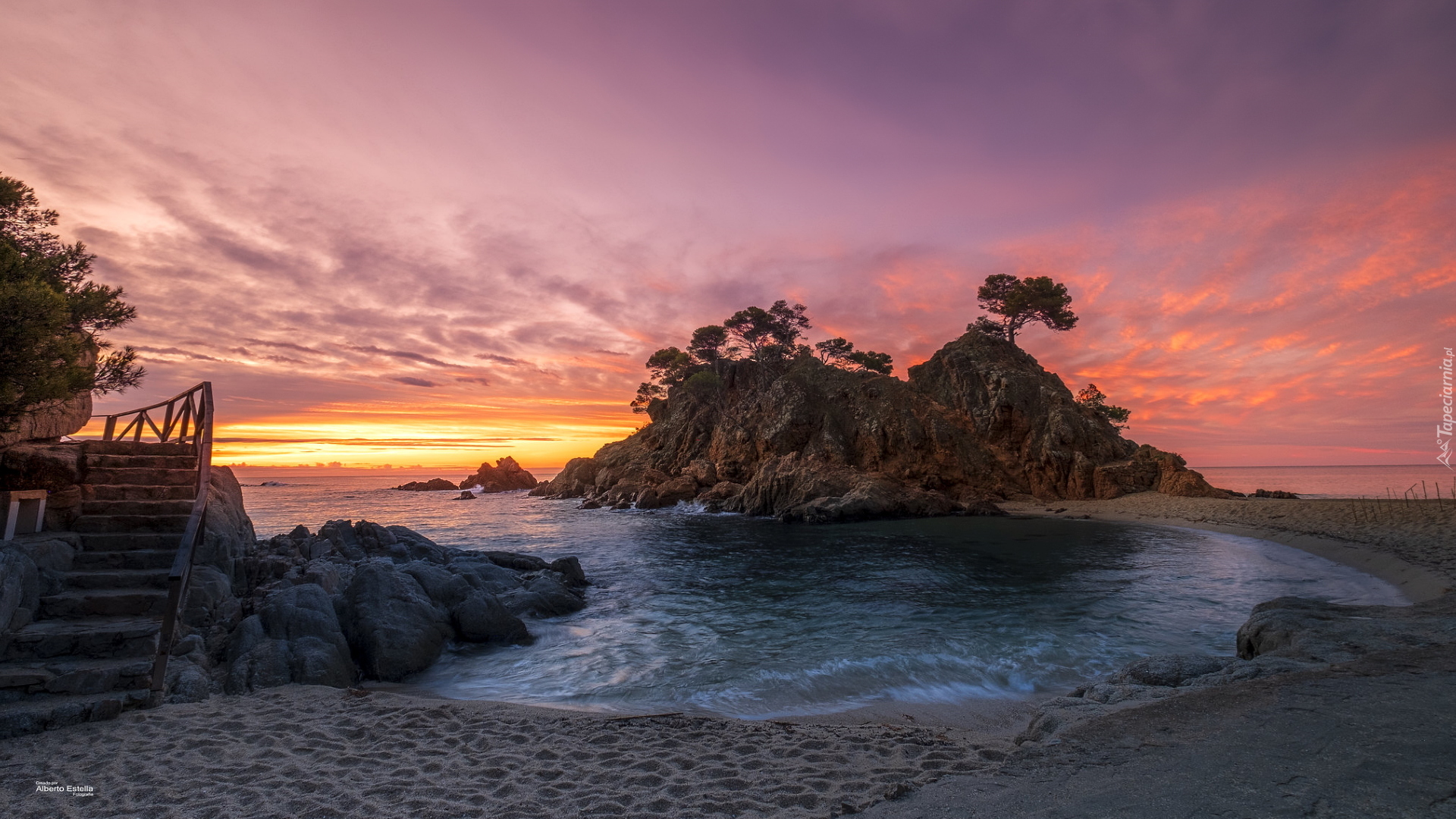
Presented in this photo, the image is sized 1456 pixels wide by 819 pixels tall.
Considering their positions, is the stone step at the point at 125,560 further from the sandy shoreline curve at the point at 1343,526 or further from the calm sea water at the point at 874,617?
the sandy shoreline curve at the point at 1343,526

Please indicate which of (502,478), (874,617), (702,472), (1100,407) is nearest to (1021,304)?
(1100,407)

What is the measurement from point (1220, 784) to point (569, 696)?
27.9 feet

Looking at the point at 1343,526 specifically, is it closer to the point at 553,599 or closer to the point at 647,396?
the point at 553,599

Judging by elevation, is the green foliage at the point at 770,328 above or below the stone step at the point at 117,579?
above

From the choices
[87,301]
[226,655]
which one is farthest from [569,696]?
[87,301]

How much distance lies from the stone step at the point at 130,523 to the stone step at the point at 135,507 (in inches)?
4.0

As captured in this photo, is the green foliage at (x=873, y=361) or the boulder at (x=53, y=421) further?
the green foliage at (x=873, y=361)

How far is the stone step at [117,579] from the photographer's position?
27.7 ft

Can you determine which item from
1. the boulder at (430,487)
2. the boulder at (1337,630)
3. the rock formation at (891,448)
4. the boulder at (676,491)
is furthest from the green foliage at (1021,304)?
the boulder at (430,487)

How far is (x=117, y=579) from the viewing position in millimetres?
8617

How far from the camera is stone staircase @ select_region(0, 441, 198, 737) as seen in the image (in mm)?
6570

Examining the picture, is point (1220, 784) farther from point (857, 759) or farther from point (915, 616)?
point (915, 616)

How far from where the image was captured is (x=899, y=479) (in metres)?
53.5

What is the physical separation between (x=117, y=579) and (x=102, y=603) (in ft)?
2.34
